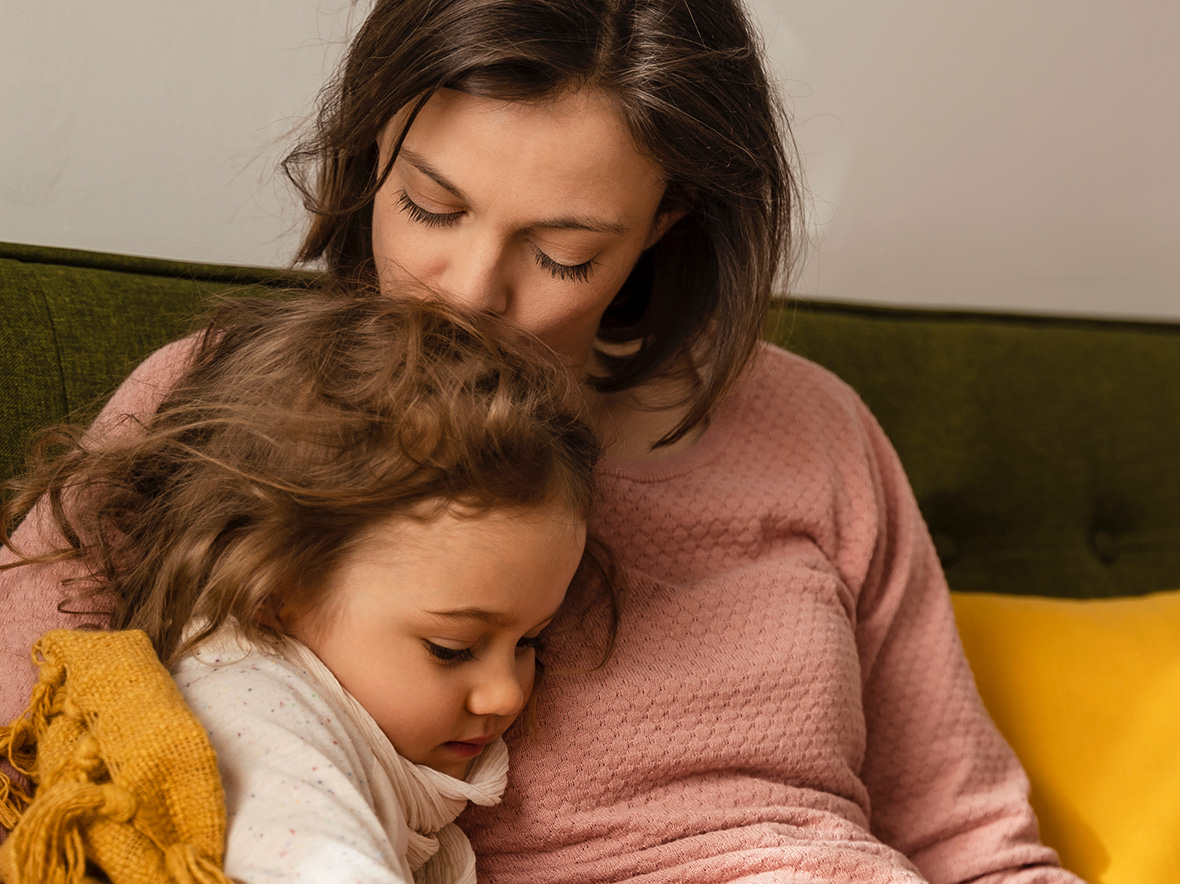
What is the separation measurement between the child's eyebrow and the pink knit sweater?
159mm

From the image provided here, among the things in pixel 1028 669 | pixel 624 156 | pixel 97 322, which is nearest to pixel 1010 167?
pixel 1028 669

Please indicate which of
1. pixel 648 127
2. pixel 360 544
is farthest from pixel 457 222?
pixel 360 544

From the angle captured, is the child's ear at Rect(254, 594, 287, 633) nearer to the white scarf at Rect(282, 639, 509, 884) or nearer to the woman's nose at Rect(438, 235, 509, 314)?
the white scarf at Rect(282, 639, 509, 884)

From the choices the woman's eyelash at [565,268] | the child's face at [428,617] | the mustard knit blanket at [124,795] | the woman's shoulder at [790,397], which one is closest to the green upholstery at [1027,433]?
the woman's shoulder at [790,397]

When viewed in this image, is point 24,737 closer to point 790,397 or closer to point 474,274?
point 474,274

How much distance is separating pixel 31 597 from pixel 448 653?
0.36 m

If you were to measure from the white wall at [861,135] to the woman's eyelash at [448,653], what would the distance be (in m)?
0.78

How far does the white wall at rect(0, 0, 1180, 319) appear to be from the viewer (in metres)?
1.31

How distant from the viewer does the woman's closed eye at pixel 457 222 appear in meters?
0.96

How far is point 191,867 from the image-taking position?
64 centimetres

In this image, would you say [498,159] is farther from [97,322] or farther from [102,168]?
[102,168]

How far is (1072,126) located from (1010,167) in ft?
0.51

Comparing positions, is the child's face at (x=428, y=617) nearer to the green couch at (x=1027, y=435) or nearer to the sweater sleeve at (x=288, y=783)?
the sweater sleeve at (x=288, y=783)

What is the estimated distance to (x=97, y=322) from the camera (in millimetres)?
1140
